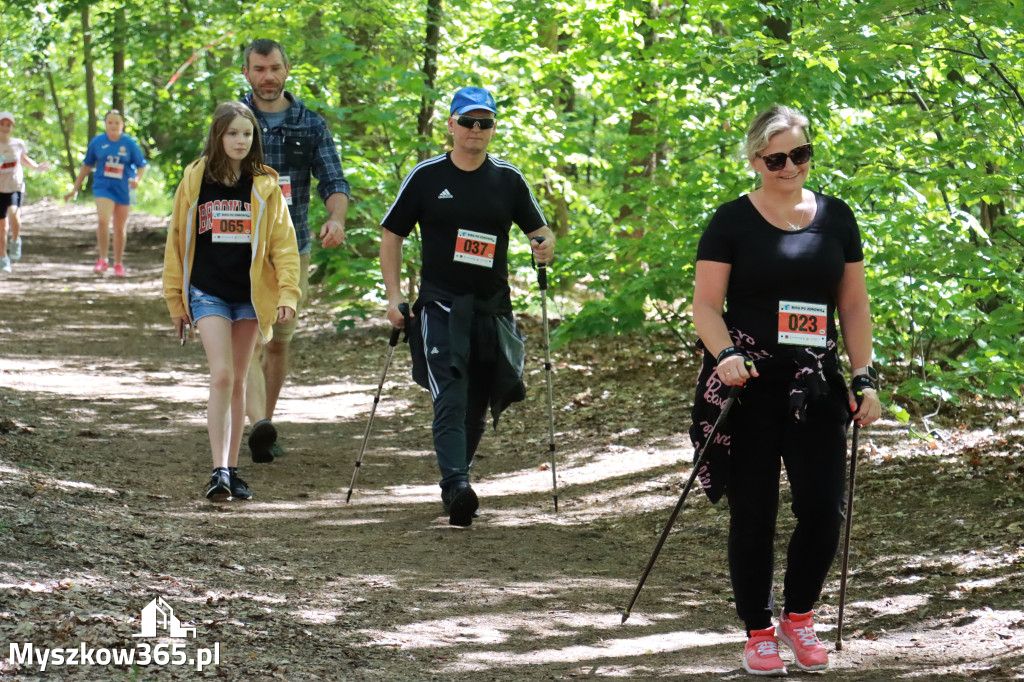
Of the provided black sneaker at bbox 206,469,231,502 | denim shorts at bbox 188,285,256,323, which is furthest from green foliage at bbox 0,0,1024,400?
black sneaker at bbox 206,469,231,502

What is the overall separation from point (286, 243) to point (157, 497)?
160 centimetres

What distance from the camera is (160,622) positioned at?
4.06m

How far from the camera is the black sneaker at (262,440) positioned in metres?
7.46

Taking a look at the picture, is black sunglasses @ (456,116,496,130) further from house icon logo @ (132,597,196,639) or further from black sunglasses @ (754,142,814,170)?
house icon logo @ (132,597,196,639)

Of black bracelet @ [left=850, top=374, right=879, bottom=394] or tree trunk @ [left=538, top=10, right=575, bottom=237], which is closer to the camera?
black bracelet @ [left=850, top=374, right=879, bottom=394]

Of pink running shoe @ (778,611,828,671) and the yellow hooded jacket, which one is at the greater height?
the yellow hooded jacket

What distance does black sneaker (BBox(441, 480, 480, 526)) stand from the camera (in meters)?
6.18

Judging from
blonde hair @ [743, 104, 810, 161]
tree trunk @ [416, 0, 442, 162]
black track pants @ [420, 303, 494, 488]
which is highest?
tree trunk @ [416, 0, 442, 162]

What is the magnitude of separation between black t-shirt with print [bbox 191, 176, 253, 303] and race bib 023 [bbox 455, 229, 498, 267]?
1.17m

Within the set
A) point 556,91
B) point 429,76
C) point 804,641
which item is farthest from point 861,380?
point 556,91

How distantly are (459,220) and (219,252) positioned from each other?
1.34m

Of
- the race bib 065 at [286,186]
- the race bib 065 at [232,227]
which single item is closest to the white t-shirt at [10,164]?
the race bib 065 at [286,186]

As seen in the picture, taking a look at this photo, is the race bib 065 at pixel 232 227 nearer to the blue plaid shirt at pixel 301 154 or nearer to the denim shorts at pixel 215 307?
the denim shorts at pixel 215 307

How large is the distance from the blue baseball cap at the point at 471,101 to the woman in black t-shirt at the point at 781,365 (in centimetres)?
226
